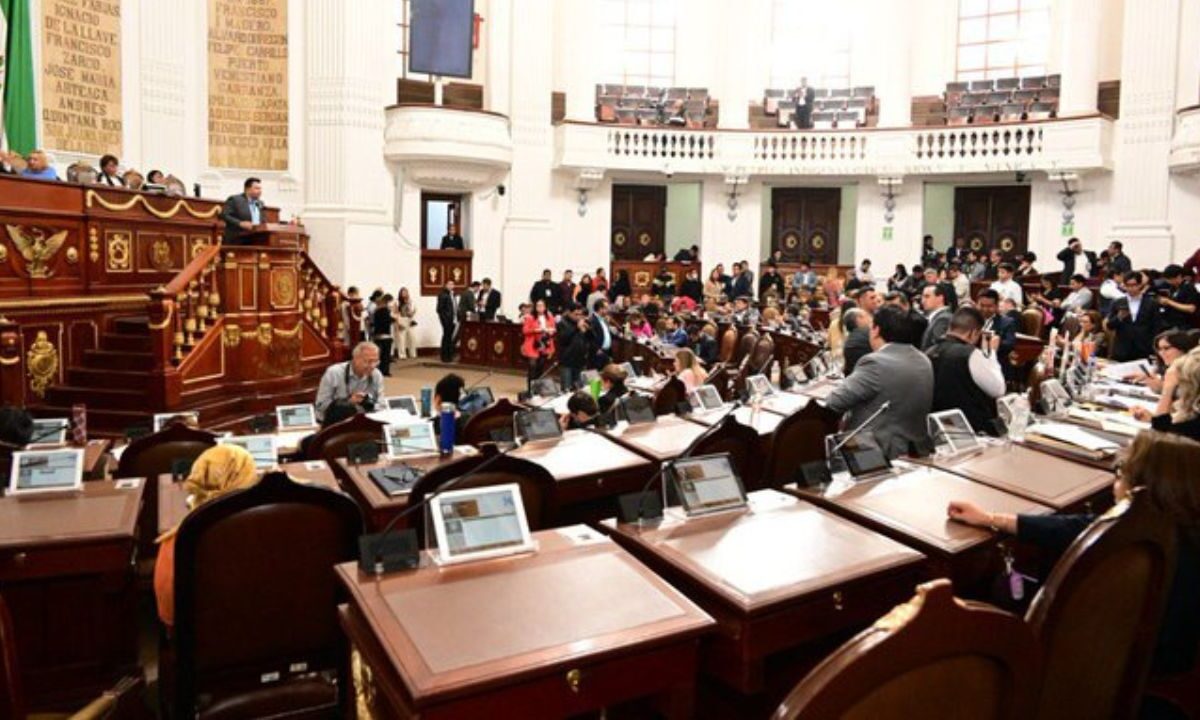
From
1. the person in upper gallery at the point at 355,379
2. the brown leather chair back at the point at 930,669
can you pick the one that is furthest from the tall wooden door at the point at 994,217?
the brown leather chair back at the point at 930,669

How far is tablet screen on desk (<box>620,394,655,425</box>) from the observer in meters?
4.75

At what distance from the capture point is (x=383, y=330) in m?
13.3

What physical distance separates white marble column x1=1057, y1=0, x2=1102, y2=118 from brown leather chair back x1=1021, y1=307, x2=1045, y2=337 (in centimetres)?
778

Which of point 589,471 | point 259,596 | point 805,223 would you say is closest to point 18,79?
point 589,471

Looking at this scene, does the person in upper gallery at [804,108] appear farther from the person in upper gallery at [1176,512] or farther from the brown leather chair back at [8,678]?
the brown leather chair back at [8,678]

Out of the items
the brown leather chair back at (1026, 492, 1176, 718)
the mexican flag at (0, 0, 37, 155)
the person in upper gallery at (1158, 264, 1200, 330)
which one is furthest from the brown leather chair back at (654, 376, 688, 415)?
the mexican flag at (0, 0, 37, 155)

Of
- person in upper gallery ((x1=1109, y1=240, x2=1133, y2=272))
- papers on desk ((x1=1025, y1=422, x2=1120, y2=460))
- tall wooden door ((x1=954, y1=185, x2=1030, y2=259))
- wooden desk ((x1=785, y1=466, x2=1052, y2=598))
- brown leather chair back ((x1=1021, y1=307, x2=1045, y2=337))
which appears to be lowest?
wooden desk ((x1=785, y1=466, x2=1052, y2=598))

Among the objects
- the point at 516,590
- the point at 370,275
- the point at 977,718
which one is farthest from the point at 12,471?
the point at 370,275

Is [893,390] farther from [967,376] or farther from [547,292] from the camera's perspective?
[547,292]

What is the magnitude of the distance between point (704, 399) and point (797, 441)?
1155 mm

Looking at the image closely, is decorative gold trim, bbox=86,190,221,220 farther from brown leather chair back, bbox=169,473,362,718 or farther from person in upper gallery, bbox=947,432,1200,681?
person in upper gallery, bbox=947,432,1200,681

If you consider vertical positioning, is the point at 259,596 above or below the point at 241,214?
below

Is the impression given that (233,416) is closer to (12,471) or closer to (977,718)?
(12,471)

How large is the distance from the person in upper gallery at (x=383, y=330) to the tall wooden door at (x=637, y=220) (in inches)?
278
